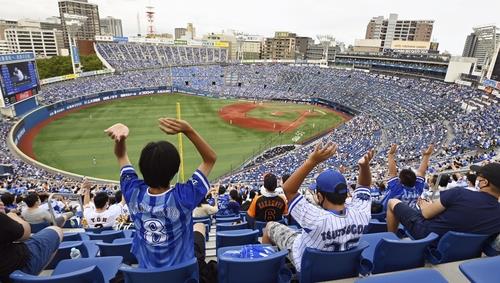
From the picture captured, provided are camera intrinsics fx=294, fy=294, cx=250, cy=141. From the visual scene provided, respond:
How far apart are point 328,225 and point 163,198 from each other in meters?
1.42

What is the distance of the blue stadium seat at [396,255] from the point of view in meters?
2.80

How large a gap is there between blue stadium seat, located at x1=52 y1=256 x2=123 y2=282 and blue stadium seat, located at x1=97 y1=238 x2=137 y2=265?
52 cm

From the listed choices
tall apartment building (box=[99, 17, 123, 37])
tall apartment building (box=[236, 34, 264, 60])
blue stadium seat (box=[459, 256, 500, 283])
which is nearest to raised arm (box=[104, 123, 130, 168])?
blue stadium seat (box=[459, 256, 500, 283])

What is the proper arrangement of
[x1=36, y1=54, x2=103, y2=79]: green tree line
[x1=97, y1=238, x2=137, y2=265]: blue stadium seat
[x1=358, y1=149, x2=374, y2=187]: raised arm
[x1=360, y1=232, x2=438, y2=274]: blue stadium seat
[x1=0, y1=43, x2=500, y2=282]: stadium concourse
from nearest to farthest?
1. [x1=360, y1=232, x2=438, y2=274]: blue stadium seat
2. [x1=358, y1=149, x2=374, y2=187]: raised arm
3. [x1=97, y1=238, x2=137, y2=265]: blue stadium seat
4. [x1=0, y1=43, x2=500, y2=282]: stadium concourse
5. [x1=36, y1=54, x2=103, y2=79]: green tree line

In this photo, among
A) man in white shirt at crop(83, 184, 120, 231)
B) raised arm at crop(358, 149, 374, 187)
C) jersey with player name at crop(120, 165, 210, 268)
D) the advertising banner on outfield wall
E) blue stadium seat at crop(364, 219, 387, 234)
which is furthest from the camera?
the advertising banner on outfield wall

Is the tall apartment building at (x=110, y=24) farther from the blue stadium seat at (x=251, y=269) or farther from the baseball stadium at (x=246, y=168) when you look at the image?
the blue stadium seat at (x=251, y=269)

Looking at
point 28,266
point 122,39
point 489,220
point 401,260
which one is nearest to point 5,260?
point 28,266

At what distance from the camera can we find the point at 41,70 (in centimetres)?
5750

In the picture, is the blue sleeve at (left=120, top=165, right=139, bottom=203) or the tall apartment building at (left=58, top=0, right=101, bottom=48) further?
the tall apartment building at (left=58, top=0, right=101, bottom=48)

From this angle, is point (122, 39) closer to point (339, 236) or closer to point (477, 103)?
point (477, 103)

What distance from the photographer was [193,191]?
238 centimetres

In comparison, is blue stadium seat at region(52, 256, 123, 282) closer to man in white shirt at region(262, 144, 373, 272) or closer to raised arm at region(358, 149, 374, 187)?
man in white shirt at region(262, 144, 373, 272)

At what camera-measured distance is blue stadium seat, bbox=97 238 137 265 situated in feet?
11.6

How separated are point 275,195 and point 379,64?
63.1 m
